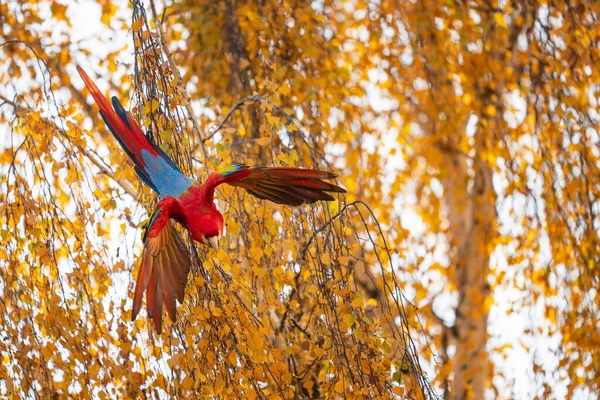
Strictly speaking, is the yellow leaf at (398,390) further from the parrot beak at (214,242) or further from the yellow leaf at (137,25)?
the yellow leaf at (137,25)

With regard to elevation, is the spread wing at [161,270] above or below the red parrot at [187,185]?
below

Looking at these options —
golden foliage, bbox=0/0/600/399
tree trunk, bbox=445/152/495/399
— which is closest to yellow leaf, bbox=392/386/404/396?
golden foliage, bbox=0/0/600/399

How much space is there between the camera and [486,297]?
452cm

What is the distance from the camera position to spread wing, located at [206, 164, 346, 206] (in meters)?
2.18

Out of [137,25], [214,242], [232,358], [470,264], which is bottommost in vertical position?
[232,358]

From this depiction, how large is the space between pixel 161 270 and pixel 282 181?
0.36 metres

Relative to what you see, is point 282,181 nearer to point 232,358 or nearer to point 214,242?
point 214,242

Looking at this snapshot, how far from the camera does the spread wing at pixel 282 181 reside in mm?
2178

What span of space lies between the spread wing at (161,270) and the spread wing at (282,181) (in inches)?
6.4

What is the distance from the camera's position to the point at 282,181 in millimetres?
2199

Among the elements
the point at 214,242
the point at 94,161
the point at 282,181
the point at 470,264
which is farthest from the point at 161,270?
the point at 470,264

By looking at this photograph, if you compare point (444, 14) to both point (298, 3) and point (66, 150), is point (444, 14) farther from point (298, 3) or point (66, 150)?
point (66, 150)

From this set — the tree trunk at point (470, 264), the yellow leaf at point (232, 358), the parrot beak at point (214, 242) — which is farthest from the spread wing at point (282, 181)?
the tree trunk at point (470, 264)

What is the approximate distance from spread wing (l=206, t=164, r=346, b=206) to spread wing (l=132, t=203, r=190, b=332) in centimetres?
16
